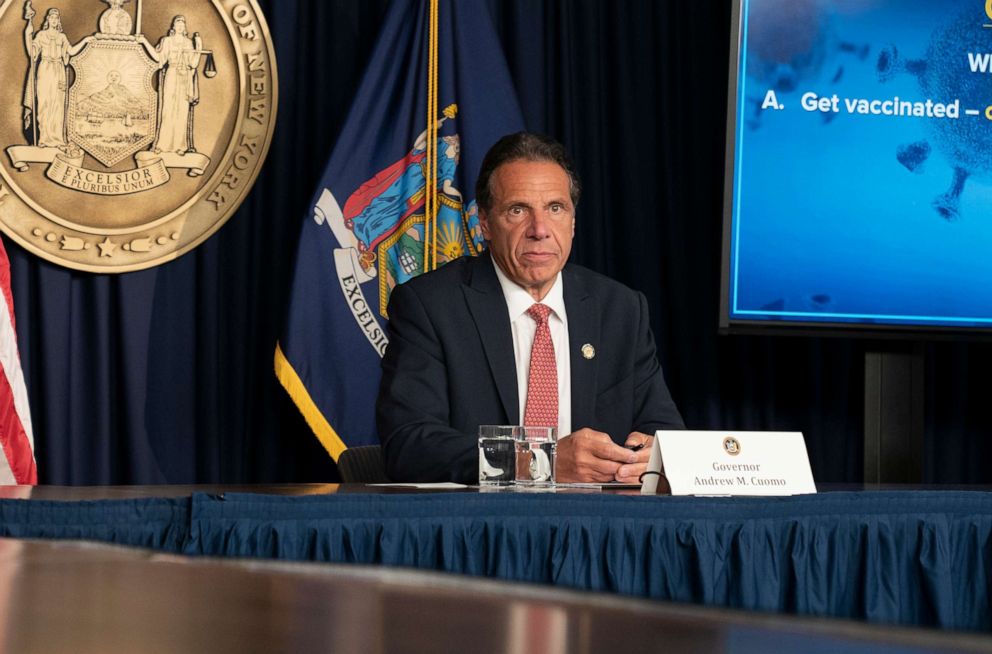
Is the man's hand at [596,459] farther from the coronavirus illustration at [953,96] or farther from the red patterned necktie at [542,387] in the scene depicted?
the coronavirus illustration at [953,96]


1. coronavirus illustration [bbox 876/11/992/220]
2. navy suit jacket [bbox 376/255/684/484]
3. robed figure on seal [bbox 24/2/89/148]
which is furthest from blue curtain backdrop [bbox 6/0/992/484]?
navy suit jacket [bbox 376/255/684/484]

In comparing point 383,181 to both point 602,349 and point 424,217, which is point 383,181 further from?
point 602,349

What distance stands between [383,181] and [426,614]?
11.3 ft

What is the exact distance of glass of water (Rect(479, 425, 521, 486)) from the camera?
5.63 ft

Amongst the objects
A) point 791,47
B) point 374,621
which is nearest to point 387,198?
point 791,47

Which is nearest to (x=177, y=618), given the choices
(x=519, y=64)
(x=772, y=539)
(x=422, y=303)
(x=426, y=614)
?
(x=426, y=614)

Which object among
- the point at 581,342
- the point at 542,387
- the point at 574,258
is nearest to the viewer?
the point at 542,387

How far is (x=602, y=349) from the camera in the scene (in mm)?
2613

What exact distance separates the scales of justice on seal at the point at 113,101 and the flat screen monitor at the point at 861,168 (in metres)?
1.62

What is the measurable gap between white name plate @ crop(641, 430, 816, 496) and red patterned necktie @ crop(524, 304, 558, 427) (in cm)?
78

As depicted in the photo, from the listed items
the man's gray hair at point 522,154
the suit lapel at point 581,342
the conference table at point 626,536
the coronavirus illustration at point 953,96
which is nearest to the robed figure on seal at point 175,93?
the man's gray hair at point 522,154

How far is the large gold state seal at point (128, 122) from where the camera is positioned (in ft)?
11.1

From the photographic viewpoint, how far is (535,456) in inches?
68.5

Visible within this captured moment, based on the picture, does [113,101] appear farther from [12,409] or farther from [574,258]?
[574,258]
